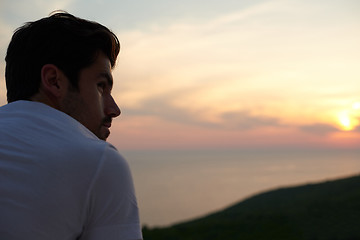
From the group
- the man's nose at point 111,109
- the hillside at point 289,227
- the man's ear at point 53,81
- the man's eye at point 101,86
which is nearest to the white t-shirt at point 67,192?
the man's ear at point 53,81

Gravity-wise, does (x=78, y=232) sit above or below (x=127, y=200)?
below

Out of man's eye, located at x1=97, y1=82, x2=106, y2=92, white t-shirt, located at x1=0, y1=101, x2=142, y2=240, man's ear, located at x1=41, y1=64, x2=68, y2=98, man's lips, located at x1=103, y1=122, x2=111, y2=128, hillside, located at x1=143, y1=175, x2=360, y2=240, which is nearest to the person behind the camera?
white t-shirt, located at x1=0, y1=101, x2=142, y2=240

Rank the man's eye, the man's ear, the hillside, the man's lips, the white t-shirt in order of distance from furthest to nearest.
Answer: the hillside < the man's lips < the man's eye < the man's ear < the white t-shirt

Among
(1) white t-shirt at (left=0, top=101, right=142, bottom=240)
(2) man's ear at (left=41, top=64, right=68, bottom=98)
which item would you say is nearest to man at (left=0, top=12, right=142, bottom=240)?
(1) white t-shirt at (left=0, top=101, right=142, bottom=240)

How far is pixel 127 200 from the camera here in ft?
4.47

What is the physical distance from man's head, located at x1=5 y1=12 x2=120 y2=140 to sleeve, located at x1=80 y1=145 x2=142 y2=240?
59 cm

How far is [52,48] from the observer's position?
1886 millimetres

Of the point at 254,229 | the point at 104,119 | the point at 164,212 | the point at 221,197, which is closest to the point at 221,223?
the point at 254,229

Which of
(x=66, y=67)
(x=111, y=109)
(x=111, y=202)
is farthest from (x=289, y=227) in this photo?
(x=111, y=202)

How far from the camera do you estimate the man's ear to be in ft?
5.88

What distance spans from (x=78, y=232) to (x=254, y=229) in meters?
9.80

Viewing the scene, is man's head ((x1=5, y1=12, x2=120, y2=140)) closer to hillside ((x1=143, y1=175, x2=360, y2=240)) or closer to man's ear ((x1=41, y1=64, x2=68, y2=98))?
man's ear ((x1=41, y1=64, x2=68, y2=98))

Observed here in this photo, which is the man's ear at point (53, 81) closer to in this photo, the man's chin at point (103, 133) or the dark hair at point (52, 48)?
the dark hair at point (52, 48)

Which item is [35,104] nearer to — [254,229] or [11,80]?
[11,80]
